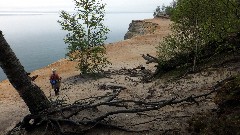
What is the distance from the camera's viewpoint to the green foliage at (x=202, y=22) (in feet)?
54.5

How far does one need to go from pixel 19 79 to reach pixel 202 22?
12.6m

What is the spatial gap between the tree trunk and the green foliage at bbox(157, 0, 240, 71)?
8803 mm

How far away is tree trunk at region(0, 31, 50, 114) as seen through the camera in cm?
1226

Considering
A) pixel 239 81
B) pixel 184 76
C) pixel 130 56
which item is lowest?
pixel 130 56

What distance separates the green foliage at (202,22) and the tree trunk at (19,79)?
880 centimetres

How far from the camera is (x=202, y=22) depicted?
21.0m

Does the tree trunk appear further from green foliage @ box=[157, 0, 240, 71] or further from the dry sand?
green foliage @ box=[157, 0, 240, 71]

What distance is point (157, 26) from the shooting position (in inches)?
2638

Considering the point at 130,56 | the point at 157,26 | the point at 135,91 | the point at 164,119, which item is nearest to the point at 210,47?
the point at 135,91

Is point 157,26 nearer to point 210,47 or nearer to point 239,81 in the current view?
point 210,47

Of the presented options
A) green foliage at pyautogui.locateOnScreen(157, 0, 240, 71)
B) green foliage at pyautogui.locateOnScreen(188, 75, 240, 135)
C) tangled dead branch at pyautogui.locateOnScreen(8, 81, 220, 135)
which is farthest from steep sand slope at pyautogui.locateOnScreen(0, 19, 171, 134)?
green foliage at pyautogui.locateOnScreen(188, 75, 240, 135)

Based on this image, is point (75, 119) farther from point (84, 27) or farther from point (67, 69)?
point (67, 69)

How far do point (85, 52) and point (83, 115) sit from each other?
16.0m

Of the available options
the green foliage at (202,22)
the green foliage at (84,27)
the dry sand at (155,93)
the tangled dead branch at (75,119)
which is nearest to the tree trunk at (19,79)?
the tangled dead branch at (75,119)
